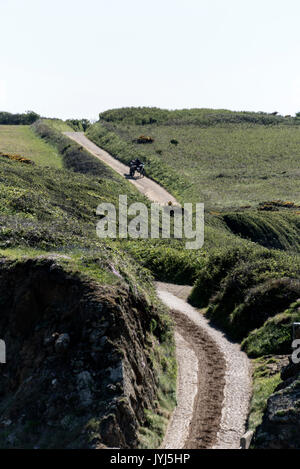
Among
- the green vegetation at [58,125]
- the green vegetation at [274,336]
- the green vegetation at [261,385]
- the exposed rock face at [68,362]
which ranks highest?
the green vegetation at [58,125]

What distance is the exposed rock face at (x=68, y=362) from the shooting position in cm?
1415

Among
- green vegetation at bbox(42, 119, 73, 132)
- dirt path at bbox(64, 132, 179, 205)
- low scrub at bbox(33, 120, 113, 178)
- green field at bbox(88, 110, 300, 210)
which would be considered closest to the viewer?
dirt path at bbox(64, 132, 179, 205)

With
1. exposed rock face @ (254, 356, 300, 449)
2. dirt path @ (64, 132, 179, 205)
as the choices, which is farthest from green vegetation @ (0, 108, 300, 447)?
dirt path @ (64, 132, 179, 205)

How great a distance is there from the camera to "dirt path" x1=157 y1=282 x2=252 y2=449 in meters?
16.4

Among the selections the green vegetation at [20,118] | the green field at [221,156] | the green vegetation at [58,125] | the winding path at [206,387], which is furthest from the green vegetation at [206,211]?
the green vegetation at [20,118]

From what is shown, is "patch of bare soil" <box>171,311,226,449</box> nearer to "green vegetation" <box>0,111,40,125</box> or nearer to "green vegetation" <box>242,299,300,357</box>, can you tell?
"green vegetation" <box>242,299,300,357</box>

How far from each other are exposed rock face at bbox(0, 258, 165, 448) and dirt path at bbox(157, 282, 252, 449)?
1623mm

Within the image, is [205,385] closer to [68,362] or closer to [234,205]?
[68,362]

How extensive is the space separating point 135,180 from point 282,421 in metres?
56.1

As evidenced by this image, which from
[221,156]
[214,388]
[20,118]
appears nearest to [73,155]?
[221,156]

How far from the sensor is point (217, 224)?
5331cm

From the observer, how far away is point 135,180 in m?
70.1

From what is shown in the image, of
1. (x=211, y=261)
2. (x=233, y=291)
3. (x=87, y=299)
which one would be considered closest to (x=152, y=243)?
(x=211, y=261)

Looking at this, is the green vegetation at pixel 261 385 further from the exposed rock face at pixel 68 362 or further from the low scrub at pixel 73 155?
the low scrub at pixel 73 155
